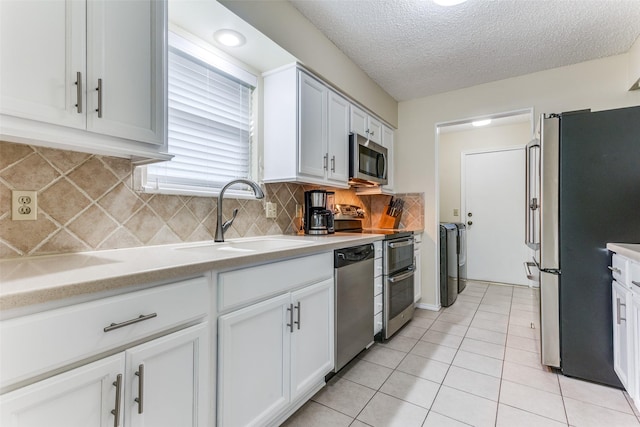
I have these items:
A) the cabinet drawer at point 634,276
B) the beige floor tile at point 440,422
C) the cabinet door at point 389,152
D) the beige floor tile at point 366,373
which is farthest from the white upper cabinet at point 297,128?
the cabinet drawer at point 634,276

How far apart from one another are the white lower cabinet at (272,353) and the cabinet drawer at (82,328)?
0.25 metres

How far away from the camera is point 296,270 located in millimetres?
1565

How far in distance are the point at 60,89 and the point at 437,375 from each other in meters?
2.47

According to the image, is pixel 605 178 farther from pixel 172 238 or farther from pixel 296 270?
pixel 172 238

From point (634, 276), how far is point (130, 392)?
89.0 inches

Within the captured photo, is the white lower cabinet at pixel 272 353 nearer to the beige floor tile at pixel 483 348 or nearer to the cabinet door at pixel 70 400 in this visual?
the cabinet door at pixel 70 400

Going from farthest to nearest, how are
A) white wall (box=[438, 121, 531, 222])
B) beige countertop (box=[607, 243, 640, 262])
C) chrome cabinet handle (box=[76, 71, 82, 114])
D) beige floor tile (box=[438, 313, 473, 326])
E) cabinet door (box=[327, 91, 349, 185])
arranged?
white wall (box=[438, 121, 531, 222]) → beige floor tile (box=[438, 313, 473, 326]) → cabinet door (box=[327, 91, 349, 185]) → beige countertop (box=[607, 243, 640, 262]) → chrome cabinet handle (box=[76, 71, 82, 114])

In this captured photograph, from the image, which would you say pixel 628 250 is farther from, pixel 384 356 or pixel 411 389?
pixel 384 356

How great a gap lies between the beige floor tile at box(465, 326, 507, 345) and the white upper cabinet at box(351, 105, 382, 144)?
82.9 inches

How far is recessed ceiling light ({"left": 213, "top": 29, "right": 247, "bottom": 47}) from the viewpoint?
69.4 inches

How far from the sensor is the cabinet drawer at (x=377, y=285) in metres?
2.37

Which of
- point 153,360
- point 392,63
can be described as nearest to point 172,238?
point 153,360

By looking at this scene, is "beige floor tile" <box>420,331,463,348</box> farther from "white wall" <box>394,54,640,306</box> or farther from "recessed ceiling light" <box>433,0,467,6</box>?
"recessed ceiling light" <box>433,0,467,6</box>

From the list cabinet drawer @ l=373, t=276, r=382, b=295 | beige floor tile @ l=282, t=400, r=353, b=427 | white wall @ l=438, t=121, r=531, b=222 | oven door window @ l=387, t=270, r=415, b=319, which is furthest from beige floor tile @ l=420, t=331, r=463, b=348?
white wall @ l=438, t=121, r=531, b=222
